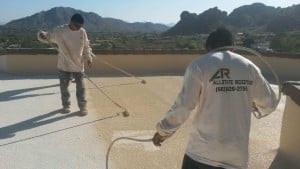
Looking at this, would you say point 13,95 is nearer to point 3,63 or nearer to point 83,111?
point 83,111

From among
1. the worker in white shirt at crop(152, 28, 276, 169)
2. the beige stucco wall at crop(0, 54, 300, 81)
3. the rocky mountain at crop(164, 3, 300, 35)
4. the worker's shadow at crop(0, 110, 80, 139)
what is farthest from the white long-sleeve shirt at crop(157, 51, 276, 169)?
the rocky mountain at crop(164, 3, 300, 35)

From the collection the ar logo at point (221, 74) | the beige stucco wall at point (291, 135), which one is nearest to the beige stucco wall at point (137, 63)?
the beige stucco wall at point (291, 135)

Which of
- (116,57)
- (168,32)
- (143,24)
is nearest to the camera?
(116,57)

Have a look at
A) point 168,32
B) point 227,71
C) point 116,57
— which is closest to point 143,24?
point 168,32

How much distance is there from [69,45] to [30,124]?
1307 millimetres

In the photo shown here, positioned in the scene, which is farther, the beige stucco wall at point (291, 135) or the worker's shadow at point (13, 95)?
the worker's shadow at point (13, 95)

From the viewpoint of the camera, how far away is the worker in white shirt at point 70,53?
7.19 m

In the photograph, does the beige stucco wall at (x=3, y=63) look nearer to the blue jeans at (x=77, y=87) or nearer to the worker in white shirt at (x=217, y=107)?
the blue jeans at (x=77, y=87)

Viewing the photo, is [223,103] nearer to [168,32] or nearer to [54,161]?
[54,161]

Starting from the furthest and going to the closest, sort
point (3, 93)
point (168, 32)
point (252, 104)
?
point (168, 32), point (3, 93), point (252, 104)

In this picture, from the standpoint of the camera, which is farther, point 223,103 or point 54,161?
point 54,161

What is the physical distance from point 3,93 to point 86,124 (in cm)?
291

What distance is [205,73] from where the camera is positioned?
292cm

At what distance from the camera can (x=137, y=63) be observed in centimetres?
1202
